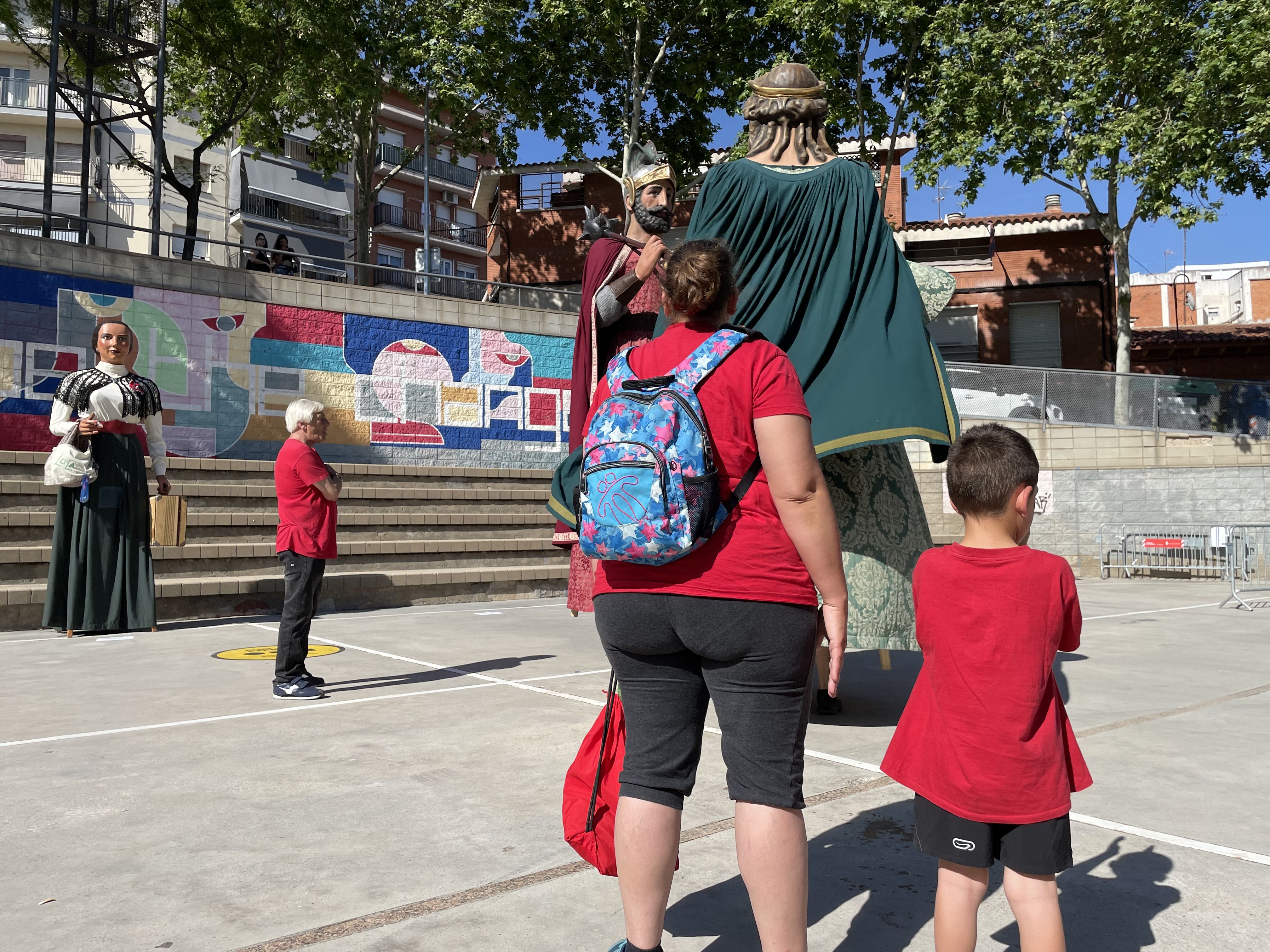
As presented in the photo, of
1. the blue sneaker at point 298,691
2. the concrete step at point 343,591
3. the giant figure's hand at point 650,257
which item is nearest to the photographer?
the giant figure's hand at point 650,257

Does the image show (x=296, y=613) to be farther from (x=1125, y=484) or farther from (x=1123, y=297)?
(x=1123, y=297)

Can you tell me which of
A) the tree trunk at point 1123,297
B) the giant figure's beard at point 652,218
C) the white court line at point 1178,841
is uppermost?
the tree trunk at point 1123,297

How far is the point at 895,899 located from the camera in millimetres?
2365

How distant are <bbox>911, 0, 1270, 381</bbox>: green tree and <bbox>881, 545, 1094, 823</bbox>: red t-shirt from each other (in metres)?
19.7

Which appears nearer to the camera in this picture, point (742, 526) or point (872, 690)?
point (742, 526)

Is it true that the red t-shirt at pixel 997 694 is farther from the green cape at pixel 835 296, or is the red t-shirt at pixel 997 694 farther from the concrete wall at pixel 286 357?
the concrete wall at pixel 286 357

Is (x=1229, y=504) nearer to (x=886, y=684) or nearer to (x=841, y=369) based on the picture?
(x=886, y=684)

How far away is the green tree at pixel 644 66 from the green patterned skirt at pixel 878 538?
63.9 feet

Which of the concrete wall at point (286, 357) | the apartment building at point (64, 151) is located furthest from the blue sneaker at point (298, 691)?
the apartment building at point (64, 151)

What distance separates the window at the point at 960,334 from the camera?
31109 millimetres

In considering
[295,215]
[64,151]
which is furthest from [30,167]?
[295,215]

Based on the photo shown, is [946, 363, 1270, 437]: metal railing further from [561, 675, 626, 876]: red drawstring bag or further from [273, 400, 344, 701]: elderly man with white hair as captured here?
[561, 675, 626, 876]: red drawstring bag

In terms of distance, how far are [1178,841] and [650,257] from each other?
7.37 feet

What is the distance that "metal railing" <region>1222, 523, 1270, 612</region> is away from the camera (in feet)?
41.8
